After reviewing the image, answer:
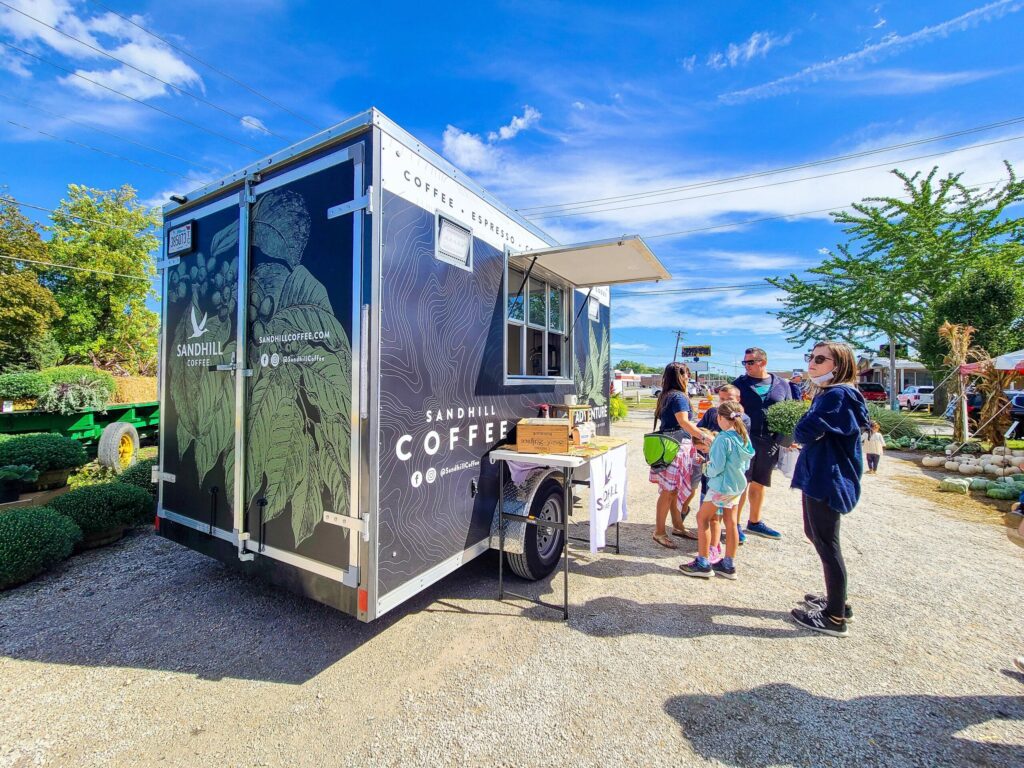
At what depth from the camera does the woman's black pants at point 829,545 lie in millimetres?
2859

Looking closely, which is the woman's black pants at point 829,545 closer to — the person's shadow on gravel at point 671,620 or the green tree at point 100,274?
the person's shadow on gravel at point 671,620

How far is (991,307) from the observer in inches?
615

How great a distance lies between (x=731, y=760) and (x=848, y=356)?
242 cm

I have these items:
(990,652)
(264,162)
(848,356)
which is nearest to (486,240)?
(264,162)

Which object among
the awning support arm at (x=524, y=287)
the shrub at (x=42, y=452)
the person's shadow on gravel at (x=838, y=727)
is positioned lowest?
the person's shadow on gravel at (x=838, y=727)

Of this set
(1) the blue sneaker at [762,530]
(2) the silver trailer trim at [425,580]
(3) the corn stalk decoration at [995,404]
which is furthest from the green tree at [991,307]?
(2) the silver trailer trim at [425,580]

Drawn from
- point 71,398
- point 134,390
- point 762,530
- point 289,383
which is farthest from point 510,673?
point 134,390

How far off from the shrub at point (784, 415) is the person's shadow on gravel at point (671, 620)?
5.57ft

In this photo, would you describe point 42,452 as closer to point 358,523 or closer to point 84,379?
point 84,379

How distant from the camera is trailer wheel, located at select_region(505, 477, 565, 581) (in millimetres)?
3438

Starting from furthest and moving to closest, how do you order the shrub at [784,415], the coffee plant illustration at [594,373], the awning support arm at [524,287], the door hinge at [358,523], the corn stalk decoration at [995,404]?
the corn stalk decoration at [995,404] < the coffee plant illustration at [594,373] < the shrub at [784,415] < the awning support arm at [524,287] < the door hinge at [358,523]

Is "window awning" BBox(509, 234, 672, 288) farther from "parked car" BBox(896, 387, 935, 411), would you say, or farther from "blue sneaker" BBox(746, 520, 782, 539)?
"parked car" BBox(896, 387, 935, 411)

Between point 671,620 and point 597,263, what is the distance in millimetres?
2908

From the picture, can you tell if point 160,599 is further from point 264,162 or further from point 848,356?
point 848,356
